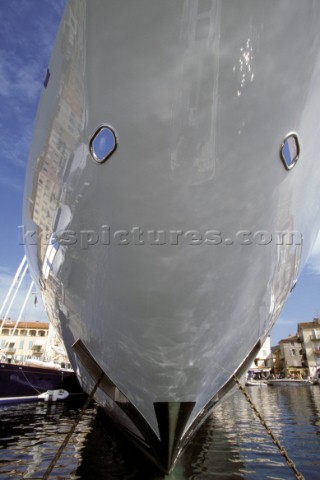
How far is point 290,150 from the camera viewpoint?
2766mm

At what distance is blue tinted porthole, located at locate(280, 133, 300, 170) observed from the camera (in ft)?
8.83

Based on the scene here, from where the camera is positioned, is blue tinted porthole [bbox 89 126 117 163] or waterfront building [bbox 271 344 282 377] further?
waterfront building [bbox 271 344 282 377]

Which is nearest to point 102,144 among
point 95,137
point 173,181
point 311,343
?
point 95,137

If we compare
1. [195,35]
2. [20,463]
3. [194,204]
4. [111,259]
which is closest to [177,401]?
[111,259]

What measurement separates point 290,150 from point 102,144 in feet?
5.15

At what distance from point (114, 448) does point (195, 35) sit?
670 cm

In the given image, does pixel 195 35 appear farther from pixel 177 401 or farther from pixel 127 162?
pixel 177 401

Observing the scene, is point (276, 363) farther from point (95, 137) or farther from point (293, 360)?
point (95, 137)

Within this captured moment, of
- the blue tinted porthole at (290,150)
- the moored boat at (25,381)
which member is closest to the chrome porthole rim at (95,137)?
the blue tinted porthole at (290,150)

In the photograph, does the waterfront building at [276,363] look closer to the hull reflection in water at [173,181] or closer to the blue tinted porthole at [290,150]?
the hull reflection in water at [173,181]

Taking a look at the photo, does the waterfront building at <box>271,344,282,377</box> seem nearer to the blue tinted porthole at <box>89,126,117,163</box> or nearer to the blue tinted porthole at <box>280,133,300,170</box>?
the blue tinted porthole at <box>280,133,300,170</box>

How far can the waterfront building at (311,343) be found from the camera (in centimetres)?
5559

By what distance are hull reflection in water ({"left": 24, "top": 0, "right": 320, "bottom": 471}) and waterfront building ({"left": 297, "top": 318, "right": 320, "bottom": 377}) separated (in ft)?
198

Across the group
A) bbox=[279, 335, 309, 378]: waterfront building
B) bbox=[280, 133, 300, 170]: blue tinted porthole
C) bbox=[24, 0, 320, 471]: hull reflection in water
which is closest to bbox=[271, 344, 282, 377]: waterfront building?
bbox=[279, 335, 309, 378]: waterfront building
